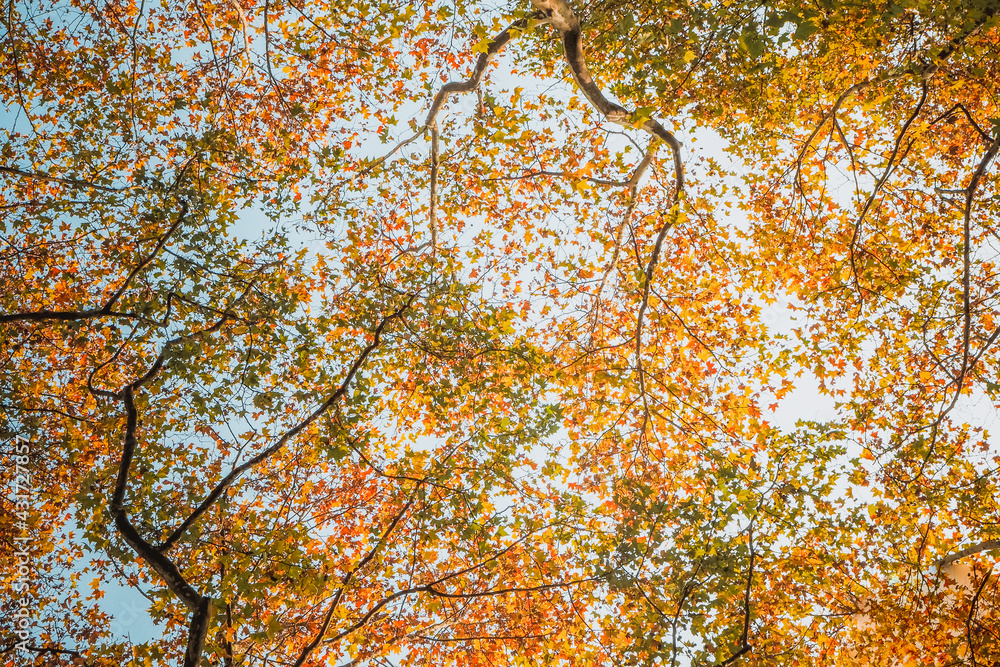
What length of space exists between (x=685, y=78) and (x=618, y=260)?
3.53 metres

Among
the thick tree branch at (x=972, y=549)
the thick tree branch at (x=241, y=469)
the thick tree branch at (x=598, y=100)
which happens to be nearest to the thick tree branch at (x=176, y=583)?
the thick tree branch at (x=241, y=469)

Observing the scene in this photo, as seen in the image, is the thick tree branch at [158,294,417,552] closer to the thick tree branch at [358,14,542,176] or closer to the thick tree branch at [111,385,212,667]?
the thick tree branch at [111,385,212,667]

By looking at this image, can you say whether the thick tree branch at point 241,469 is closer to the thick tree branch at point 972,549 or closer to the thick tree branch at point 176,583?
the thick tree branch at point 176,583

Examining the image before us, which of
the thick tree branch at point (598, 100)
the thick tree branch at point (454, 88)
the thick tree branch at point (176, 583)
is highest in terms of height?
the thick tree branch at point (454, 88)

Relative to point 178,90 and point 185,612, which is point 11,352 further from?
point 178,90

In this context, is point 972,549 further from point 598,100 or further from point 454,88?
point 454,88

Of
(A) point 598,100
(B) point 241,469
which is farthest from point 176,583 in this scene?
(A) point 598,100

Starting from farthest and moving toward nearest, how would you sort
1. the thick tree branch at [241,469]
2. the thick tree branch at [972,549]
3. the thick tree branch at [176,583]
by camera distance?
the thick tree branch at [972,549], the thick tree branch at [241,469], the thick tree branch at [176,583]

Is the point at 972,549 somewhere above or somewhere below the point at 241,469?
below

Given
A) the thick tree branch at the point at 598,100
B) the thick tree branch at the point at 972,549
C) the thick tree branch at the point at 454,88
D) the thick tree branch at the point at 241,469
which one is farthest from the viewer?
the thick tree branch at the point at 454,88

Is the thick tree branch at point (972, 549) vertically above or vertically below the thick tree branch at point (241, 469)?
below

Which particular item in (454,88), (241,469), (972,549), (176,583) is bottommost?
(176,583)

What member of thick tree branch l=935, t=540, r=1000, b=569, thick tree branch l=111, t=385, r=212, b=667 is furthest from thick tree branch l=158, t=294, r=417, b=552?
thick tree branch l=935, t=540, r=1000, b=569

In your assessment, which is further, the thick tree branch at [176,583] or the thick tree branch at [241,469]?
the thick tree branch at [241,469]
